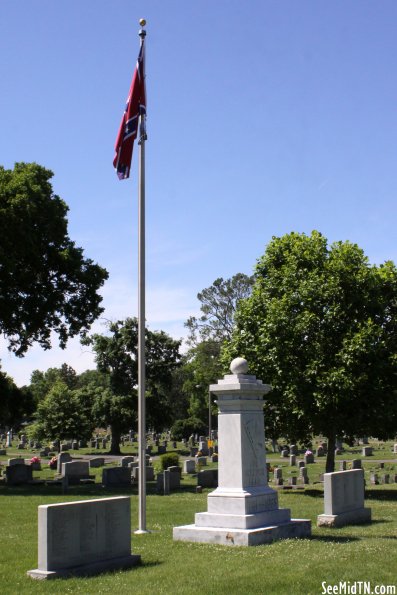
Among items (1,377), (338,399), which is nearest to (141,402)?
(338,399)

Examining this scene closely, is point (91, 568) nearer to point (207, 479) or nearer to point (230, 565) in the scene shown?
point (230, 565)

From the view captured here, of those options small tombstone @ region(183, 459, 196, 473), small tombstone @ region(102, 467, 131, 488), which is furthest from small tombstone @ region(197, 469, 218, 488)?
small tombstone @ region(183, 459, 196, 473)

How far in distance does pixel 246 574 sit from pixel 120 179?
8900 millimetres

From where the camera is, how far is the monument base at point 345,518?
14688mm

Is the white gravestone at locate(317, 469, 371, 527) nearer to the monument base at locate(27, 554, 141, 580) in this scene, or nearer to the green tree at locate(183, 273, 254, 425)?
the monument base at locate(27, 554, 141, 580)

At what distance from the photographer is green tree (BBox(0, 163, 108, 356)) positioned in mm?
27484

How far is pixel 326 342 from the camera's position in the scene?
25.3m

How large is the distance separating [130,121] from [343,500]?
365 inches

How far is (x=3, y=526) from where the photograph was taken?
15.9m

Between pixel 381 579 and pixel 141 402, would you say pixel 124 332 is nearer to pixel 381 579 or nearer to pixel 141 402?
pixel 141 402

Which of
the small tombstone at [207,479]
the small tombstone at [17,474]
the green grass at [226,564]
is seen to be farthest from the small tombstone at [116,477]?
the green grass at [226,564]
